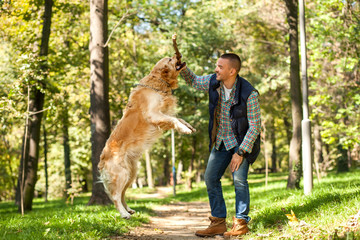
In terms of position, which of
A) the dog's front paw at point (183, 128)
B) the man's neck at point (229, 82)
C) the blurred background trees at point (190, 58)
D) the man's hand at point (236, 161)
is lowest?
the man's hand at point (236, 161)

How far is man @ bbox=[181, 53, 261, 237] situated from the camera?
14.3 feet

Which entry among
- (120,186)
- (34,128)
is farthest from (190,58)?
(120,186)

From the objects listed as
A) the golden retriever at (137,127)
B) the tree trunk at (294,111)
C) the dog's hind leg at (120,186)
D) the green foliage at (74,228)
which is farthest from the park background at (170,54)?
the dog's hind leg at (120,186)

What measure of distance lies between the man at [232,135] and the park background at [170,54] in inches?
53.8

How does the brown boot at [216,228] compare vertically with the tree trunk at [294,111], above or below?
below

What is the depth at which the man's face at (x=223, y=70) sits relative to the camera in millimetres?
4457

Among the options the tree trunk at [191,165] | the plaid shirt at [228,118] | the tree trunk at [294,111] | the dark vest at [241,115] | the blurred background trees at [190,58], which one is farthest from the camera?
the tree trunk at [191,165]

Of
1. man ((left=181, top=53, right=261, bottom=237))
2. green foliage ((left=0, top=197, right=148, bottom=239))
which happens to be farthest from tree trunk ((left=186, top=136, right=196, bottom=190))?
man ((left=181, top=53, right=261, bottom=237))

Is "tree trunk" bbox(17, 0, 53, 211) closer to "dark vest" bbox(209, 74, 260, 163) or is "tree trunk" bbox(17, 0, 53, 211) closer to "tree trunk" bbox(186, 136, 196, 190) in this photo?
"dark vest" bbox(209, 74, 260, 163)

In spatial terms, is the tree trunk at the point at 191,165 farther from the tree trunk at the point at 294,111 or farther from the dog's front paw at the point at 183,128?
the dog's front paw at the point at 183,128

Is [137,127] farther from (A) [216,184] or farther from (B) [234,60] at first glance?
(B) [234,60]

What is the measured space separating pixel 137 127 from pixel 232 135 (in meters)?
1.35

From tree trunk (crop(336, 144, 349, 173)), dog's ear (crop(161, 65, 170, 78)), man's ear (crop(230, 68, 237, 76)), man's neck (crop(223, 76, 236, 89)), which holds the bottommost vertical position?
tree trunk (crop(336, 144, 349, 173))

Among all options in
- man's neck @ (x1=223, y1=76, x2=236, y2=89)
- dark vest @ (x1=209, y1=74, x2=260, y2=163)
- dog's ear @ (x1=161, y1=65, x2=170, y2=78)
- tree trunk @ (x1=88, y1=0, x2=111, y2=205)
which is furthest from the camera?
tree trunk @ (x1=88, y1=0, x2=111, y2=205)
